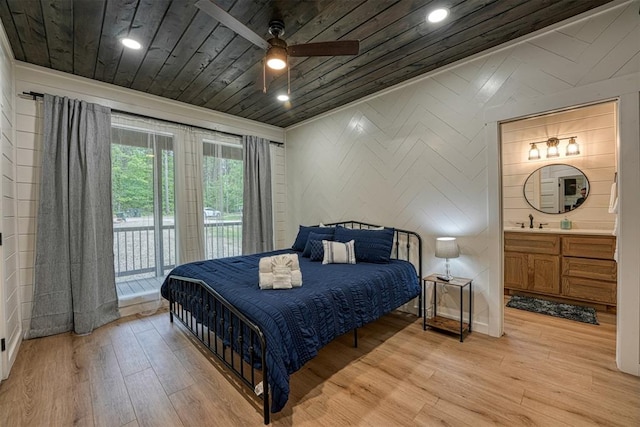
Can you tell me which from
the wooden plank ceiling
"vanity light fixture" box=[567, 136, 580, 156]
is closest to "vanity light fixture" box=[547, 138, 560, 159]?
"vanity light fixture" box=[567, 136, 580, 156]

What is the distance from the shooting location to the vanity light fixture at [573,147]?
387 centimetres

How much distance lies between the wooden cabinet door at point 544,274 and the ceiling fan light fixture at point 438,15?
11.0ft

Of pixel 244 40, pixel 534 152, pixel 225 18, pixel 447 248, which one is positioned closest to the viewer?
pixel 225 18

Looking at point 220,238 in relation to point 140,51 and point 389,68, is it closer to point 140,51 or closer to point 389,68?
point 140,51

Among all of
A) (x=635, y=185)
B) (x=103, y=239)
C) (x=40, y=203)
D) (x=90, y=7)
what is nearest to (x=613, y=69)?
(x=635, y=185)

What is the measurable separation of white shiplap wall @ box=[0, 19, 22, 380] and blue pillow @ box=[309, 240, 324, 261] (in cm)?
270

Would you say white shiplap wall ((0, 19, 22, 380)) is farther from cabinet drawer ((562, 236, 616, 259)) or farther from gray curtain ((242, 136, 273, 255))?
cabinet drawer ((562, 236, 616, 259))

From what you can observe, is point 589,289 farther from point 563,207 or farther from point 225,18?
point 225,18

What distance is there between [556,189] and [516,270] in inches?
→ 53.8

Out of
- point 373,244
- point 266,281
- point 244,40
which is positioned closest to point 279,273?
point 266,281

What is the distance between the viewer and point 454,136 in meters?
3.00

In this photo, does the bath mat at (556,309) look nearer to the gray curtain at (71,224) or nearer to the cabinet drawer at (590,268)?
the cabinet drawer at (590,268)

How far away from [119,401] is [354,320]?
5.85ft

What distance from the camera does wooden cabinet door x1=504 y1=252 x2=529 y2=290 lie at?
153 inches
